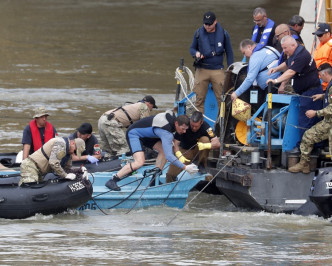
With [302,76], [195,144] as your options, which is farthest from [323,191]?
[195,144]

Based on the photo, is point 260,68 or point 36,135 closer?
point 260,68

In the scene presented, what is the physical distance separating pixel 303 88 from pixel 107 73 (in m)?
14.4

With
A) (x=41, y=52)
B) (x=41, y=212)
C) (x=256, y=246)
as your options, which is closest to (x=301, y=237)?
(x=256, y=246)

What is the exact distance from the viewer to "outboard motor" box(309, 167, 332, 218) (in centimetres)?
1189

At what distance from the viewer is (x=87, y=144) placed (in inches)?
565

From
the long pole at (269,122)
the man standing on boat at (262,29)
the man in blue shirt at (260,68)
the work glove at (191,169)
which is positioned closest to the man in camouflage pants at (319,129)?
the long pole at (269,122)

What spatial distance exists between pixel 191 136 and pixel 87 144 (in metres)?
1.84

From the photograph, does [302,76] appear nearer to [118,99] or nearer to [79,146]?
[79,146]

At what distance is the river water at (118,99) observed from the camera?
1039 centimetres

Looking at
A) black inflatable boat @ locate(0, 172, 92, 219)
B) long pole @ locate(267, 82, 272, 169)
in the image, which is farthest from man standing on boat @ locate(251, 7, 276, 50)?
black inflatable boat @ locate(0, 172, 92, 219)

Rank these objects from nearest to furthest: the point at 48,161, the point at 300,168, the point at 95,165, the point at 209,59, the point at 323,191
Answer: the point at 323,191
the point at 48,161
the point at 300,168
the point at 95,165
the point at 209,59

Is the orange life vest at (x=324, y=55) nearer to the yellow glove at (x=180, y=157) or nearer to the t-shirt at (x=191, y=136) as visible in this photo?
the t-shirt at (x=191, y=136)

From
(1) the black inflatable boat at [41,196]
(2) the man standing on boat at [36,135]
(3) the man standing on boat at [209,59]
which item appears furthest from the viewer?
(3) the man standing on boat at [209,59]

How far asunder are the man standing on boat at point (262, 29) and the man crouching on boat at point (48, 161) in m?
3.54
